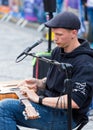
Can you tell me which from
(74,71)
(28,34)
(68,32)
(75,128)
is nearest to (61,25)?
(68,32)

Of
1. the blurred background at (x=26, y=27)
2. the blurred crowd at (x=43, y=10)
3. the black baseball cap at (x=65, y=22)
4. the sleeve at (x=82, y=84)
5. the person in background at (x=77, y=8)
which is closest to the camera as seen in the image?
the sleeve at (x=82, y=84)

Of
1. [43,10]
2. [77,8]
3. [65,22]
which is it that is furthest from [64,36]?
[43,10]

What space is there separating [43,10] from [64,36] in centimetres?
771

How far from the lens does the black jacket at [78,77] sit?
3.68m

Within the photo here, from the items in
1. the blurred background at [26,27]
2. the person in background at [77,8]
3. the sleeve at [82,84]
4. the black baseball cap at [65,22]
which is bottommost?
the blurred background at [26,27]

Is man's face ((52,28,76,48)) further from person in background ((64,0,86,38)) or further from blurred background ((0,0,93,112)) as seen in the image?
person in background ((64,0,86,38))

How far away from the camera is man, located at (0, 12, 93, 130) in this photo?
146 inches

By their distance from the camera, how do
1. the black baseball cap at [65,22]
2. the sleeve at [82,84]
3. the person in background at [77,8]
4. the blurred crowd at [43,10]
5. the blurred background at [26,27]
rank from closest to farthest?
the sleeve at [82,84] → the black baseball cap at [65,22] → the blurred background at [26,27] → the person in background at [77,8] → the blurred crowd at [43,10]

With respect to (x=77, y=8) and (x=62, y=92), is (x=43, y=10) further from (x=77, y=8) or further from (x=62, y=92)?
(x=62, y=92)

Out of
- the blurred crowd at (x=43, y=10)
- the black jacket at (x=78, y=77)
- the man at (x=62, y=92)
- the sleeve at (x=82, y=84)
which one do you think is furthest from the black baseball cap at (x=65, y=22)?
the blurred crowd at (x=43, y=10)

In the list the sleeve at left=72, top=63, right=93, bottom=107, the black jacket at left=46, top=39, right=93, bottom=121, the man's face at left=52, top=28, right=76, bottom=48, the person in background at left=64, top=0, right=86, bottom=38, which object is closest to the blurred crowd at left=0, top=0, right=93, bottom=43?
the person in background at left=64, top=0, right=86, bottom=38

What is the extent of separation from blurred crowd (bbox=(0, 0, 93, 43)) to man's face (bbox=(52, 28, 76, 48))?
127 inches

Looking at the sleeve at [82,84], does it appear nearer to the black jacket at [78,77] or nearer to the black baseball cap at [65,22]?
the black jacket at [78,77]

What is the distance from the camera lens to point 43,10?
37.6ft
